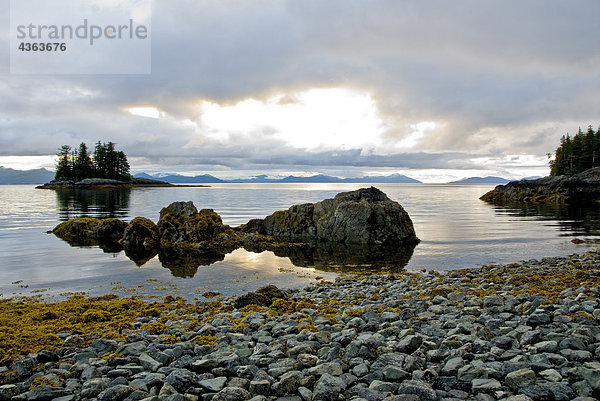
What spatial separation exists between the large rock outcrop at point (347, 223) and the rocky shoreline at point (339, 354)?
16.4 m

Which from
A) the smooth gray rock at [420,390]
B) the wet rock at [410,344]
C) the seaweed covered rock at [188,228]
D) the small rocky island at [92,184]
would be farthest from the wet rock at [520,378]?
the small rocky island at [92,184]

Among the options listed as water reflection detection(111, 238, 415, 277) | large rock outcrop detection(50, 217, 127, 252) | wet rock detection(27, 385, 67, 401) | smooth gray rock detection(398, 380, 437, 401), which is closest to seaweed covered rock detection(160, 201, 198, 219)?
large rock outcrop detection(50, 217, 127, 252)

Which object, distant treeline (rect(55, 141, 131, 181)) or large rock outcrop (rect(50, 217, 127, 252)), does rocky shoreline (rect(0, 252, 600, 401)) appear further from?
distant treeline (rect(55, 141, 131, 181))

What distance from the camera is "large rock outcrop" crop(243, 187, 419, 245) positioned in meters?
28.5

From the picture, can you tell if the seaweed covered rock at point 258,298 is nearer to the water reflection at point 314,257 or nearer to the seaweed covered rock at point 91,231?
the water reflection at point 314,257

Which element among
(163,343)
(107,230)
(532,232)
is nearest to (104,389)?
(163,343)

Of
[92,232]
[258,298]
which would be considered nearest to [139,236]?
[92,232]

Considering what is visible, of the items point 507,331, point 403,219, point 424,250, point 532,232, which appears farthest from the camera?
point 532,232

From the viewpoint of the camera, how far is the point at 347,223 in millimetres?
29438

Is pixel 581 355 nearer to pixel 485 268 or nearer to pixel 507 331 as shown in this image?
pixel 507 331

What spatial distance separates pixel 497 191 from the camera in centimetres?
9288

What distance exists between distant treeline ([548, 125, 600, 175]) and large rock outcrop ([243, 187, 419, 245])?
104 meters

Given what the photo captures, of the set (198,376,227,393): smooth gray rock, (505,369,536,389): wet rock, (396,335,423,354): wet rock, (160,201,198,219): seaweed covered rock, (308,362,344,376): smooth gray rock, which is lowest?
(198,376,227,393): smooth gray rock

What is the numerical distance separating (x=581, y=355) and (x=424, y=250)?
19.3 meters
